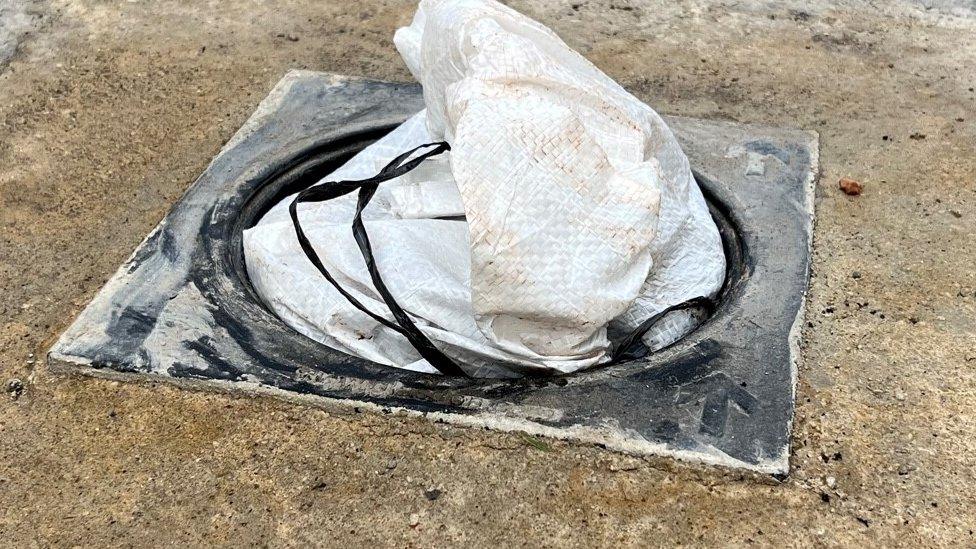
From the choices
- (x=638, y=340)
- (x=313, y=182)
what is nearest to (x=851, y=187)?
(x=638, y=340)

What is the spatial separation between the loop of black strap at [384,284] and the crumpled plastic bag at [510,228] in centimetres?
2

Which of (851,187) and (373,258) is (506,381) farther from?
(851,187)

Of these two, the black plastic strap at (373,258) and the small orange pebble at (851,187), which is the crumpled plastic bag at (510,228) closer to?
the black plastic strap at (373,258)

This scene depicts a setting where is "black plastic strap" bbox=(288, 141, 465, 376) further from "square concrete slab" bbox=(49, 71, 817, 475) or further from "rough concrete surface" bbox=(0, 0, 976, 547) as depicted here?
"rough concrete surface" bbox=(0, 0, 976, 547)

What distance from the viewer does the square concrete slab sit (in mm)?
1979

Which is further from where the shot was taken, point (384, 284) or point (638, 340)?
point (638, 340)

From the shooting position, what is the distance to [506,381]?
2.09 meters

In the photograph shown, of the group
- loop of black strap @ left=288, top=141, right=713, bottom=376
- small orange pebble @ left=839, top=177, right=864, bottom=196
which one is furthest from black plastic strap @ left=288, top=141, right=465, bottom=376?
small orange pebble @ left=839, top=177, right=864, bottom=196

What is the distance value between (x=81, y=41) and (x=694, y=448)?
3.03 meters

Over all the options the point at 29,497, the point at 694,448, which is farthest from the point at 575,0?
the point at 29,497

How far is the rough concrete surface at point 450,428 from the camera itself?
1.85 m

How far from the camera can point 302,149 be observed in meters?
2.93

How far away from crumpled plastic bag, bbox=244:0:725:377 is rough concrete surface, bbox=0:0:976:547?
25 cm

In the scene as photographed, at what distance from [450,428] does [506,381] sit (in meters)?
0.18
